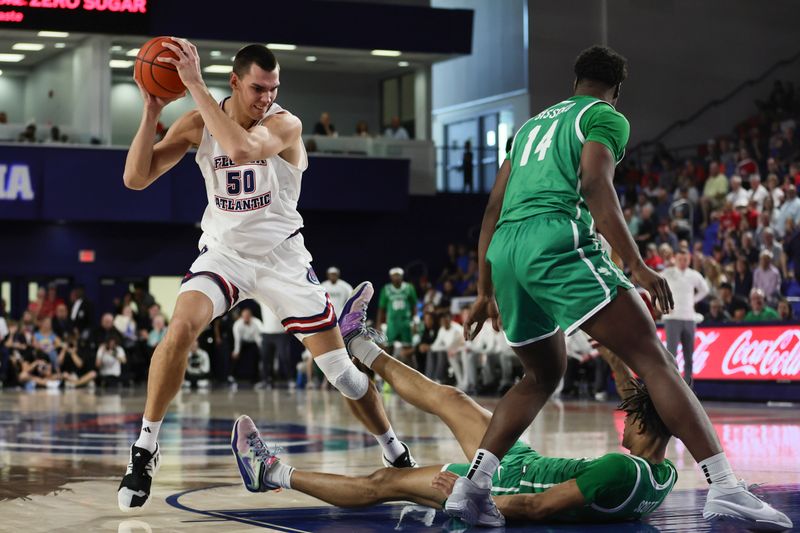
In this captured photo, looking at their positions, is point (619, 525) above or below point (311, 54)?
below

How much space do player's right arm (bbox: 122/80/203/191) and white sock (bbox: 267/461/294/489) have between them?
1554 millimetres

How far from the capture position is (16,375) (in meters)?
20.9

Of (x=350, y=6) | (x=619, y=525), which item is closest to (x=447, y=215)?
(x=350, y=6)

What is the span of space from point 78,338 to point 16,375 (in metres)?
1.26

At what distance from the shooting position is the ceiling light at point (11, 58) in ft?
88.6

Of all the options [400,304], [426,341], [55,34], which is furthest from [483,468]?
[55,34]

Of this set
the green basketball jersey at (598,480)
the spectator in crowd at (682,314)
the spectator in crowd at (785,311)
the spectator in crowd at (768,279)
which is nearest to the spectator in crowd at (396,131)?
the spectator in crowd at (768,279)

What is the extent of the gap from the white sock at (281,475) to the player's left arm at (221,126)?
4.83ft

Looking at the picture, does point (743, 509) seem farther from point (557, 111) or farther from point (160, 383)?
point (160, 383)

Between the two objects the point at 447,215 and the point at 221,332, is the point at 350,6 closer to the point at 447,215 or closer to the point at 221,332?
the point at 447,215

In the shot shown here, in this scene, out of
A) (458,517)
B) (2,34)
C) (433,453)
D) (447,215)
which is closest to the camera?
(458,517)

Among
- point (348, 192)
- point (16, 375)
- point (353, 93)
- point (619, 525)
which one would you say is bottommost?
point (16, 375)

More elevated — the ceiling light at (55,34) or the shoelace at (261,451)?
the ceiling light at (55,34)

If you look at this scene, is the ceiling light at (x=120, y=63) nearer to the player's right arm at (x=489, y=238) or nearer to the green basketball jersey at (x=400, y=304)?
the green basketball jersey at (x=400, y=304)
